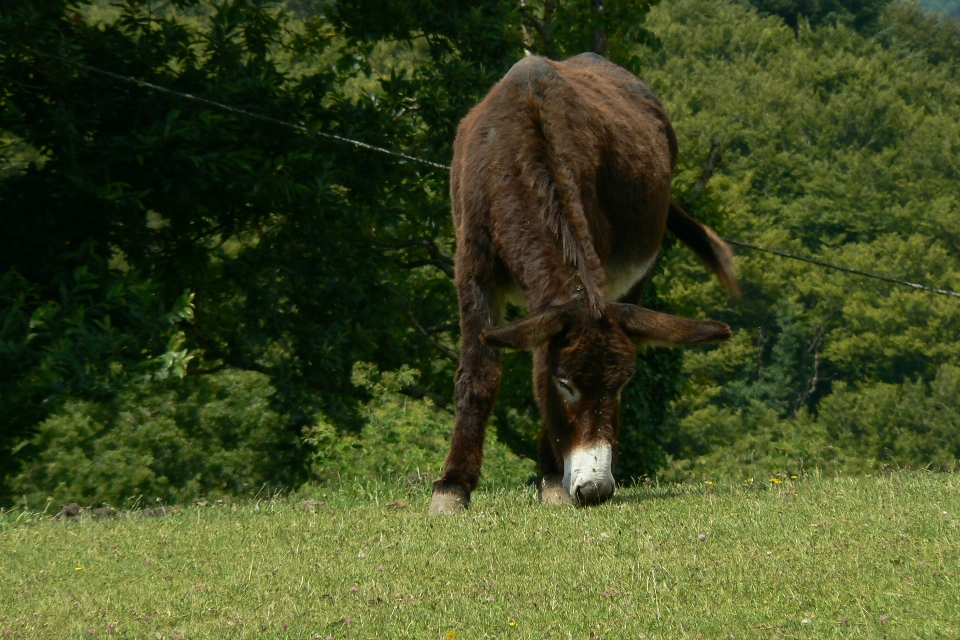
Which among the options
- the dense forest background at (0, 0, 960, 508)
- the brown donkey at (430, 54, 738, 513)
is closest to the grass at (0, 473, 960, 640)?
the brown donkey at (430, 54, 738, 513)

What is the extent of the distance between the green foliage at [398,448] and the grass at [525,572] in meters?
12.1

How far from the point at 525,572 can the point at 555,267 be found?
2022mm

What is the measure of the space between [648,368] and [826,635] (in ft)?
35.0

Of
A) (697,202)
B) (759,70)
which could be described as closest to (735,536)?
(697,202)

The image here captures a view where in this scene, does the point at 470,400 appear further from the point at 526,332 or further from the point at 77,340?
the point at 77,340

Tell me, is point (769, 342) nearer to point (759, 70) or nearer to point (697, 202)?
point (759, 70)

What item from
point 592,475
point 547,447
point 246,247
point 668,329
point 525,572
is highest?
point 668,329

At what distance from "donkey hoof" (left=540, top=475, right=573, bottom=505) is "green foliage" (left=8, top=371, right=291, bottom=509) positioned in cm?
1111

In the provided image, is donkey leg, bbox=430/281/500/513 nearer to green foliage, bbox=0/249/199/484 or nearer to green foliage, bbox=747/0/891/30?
green foliage, bbox=0/249/199/484

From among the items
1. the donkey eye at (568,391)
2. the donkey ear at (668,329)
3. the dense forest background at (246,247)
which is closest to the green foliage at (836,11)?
the dense forest background at (246,247)

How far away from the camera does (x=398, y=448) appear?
2414 cm

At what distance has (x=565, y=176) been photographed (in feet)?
21.5

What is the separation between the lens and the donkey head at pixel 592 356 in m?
5.87

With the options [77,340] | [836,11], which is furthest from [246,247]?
[836,11]
